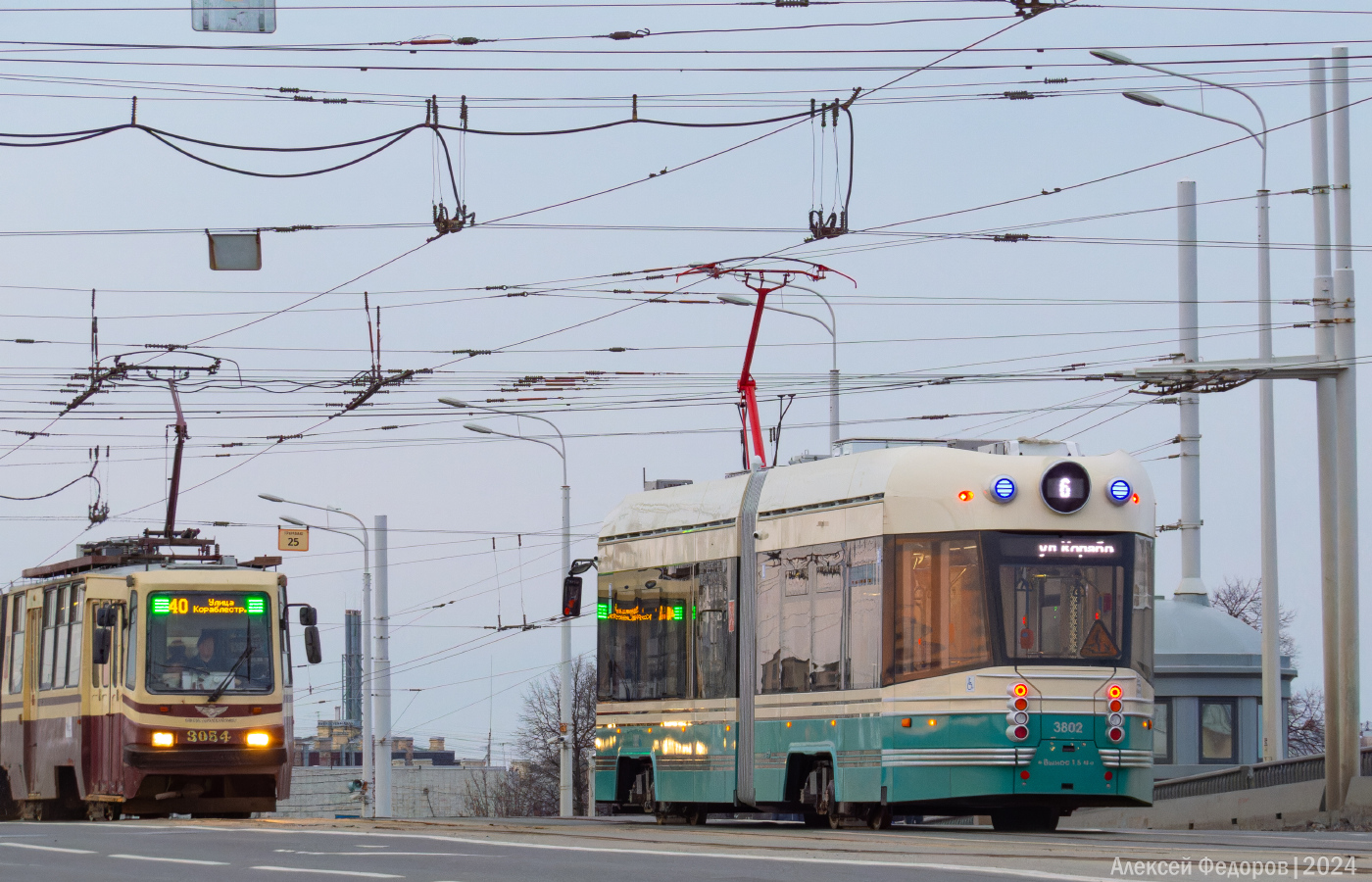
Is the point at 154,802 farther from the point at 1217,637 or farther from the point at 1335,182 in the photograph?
the point at 1217,637

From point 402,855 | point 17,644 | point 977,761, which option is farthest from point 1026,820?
point 17,644

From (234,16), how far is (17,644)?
14.6 metres

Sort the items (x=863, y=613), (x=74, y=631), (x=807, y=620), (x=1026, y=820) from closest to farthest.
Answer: (x=863, y=613) < (x=1026, y=820) < (x=807, y=620) < (x=74, y=631)

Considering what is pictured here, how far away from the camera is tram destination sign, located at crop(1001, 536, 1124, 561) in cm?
1741

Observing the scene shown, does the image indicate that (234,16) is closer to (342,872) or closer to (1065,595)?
(342,872)

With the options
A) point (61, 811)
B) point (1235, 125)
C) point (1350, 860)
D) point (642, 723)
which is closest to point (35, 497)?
point (61, 811)

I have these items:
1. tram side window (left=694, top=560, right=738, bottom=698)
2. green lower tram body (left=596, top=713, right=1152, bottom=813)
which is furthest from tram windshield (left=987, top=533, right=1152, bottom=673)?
tram side window (left=694, top=560, right=738, bottom=698)

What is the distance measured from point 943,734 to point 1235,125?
59.6ft

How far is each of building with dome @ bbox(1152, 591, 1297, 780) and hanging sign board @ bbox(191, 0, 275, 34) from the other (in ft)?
104

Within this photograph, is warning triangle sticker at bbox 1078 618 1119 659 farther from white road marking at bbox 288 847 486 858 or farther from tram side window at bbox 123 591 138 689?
tram side window at bbox 123 591 138 689

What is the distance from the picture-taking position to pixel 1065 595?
17422 mm

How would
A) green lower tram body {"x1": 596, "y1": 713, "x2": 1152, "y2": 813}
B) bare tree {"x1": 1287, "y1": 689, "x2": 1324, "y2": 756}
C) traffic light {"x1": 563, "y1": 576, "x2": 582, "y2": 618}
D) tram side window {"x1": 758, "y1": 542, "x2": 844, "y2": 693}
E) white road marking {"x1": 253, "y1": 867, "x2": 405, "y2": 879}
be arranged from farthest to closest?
bare tree {"x1": 1287, "y1": 689, "x2": 1324, "y2": 756} < traffic light {"x1": 563, "y1": 576, "x2": 582, "y2": 618} < tram side window {"x1": 758, "y1": 542, "x2": 844, "y2": 693} < green lower tram body {"x1": 596, "y1": 713, "x2": 1152, "y2": 813} < white road marking {"x1": 253, "y1": 867, "x2": 405, "y2": 879}

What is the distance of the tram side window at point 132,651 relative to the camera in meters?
24.4

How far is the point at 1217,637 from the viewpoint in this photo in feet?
147
